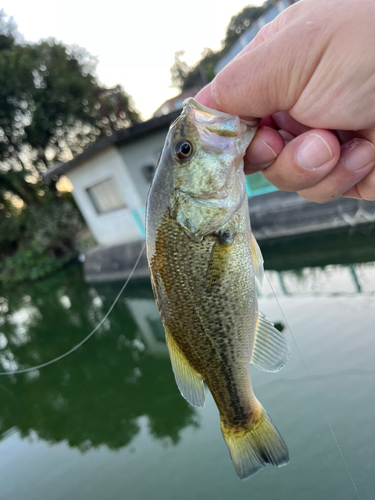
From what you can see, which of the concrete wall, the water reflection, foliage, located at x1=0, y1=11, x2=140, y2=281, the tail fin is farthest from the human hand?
foliage, located at x1=0, y1=11, x2=140, y2=281

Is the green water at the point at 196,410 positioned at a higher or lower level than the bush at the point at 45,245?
lower

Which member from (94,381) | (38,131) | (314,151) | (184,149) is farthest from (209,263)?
(38,131)

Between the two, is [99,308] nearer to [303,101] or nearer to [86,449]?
[86,449]

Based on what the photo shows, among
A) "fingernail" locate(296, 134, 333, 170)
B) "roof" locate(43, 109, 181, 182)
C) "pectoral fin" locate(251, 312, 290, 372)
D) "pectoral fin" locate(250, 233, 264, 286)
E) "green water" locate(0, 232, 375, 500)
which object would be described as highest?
"roof" locate(43, 109, 181, 182)

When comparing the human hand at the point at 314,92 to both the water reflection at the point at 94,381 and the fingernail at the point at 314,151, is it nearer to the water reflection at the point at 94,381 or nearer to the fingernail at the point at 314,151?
the fingernail at the point at 314,151

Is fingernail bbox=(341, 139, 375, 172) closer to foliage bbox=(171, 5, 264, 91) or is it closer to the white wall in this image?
the white wall

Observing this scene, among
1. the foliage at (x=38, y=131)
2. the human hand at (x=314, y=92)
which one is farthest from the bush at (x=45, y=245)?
the human hand at (x=314, y=92)
